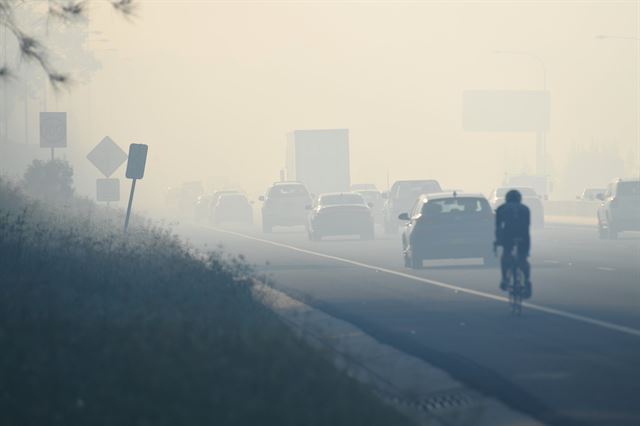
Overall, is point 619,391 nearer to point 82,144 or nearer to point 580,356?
point 580,356

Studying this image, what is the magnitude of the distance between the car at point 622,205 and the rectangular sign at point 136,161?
53.2 ft

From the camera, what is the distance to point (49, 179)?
5484cm

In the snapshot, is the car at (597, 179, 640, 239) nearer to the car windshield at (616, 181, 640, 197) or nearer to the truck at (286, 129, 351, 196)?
the car windshield at (616, 181, 640, 197)

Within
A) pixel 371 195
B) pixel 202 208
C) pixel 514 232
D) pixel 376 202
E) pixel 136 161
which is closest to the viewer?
pixel 514 232

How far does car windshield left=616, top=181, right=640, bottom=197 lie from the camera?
44.3 meters

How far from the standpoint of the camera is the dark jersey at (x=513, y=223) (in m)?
20.1

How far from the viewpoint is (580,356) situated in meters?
14.9

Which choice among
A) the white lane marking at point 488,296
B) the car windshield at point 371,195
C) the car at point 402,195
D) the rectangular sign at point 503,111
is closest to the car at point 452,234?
the white lane marking at point 488,296

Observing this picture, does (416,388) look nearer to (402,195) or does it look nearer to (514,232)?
(514,232)

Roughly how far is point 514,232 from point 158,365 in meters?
9.94

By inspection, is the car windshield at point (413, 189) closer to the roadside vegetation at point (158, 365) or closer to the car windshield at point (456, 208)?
the car windshield at point (456, 208)

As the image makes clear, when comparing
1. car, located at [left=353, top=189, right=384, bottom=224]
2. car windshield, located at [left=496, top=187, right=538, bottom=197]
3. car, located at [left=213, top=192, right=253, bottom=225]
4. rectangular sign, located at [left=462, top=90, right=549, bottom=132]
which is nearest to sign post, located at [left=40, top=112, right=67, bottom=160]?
car windshield, located at [left=496, top=187, right=538, bottom=197]

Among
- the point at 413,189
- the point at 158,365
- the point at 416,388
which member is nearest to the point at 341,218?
the point at 413,189

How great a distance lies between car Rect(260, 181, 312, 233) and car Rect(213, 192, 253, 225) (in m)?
13.7
